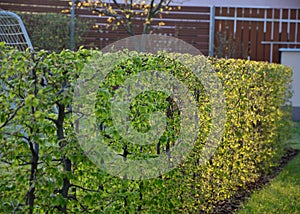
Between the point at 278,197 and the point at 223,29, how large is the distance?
892 centimetres

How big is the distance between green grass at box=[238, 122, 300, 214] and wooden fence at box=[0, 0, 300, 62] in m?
7.09

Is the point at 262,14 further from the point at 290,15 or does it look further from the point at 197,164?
the point at 197,164

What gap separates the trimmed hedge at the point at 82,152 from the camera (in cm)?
251

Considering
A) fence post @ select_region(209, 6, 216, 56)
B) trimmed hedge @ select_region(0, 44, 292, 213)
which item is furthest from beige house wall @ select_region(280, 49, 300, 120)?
trimmed hedge @ select_region(0, 44, 292, 213)

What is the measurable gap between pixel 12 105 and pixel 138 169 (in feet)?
2.98

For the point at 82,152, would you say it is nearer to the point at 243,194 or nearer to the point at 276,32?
the point at 243,194

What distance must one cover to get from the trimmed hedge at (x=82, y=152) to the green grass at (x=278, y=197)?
0.29 metres

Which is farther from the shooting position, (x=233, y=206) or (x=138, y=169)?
(x=233, y=206)

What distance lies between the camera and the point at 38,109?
2459 mm

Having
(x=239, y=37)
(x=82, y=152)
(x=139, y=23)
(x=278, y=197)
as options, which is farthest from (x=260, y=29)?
(x=82, y=152)

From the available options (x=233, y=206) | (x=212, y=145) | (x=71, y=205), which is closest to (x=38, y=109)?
(x=71, y=205)

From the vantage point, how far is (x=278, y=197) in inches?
225

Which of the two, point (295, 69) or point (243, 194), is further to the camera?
point (295, 69)

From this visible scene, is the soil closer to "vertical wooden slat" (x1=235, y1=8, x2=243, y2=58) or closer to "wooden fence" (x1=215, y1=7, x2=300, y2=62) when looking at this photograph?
"vertical wooden slat" (x1=235, y1=8, x2=243, y2=58)
